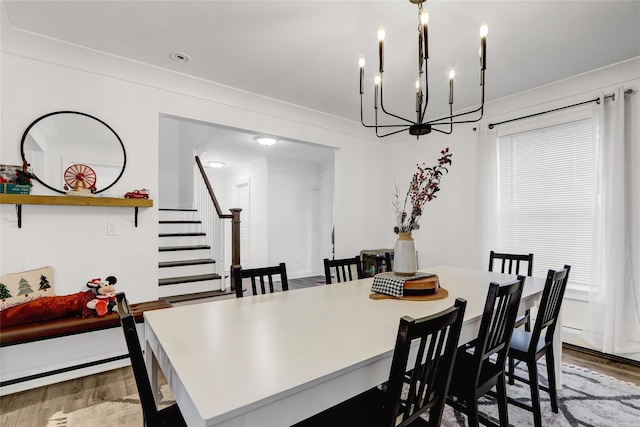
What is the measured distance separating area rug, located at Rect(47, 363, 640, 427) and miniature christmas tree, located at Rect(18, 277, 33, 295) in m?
0.83

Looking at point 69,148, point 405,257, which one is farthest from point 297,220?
point 405,257

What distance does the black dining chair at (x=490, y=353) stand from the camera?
1271mm

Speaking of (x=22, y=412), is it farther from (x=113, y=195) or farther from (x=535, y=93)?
(x=535, y=93)

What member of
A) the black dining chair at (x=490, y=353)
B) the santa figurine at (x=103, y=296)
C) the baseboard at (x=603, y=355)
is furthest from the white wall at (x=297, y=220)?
the black dining chair at (x=490, y=353)

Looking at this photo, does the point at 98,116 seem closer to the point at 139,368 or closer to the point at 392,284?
the point at 139,368

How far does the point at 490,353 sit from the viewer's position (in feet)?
4.58

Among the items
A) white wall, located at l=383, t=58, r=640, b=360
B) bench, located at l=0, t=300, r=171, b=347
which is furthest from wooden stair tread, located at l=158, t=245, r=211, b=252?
white wall, located at l=383, t=58, r=640, b=360

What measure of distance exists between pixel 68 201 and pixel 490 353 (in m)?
2.83

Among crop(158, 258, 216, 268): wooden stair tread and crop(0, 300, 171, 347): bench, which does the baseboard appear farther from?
crop(158, 258, 216, 268): wooden stair tread

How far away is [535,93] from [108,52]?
396 cm

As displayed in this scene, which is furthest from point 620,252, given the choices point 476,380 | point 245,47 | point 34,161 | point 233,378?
point 34,161

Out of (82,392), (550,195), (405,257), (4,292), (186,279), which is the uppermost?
(550,195)

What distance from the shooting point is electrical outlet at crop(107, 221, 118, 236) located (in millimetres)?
2533

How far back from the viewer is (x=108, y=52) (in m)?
2.46
